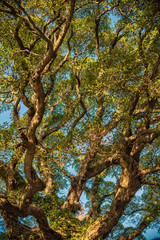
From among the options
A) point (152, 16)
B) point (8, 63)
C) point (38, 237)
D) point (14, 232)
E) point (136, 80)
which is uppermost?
point (8, 63)

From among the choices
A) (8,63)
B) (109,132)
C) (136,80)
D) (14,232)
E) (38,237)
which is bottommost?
(38,237)

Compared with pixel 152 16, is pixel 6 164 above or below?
below

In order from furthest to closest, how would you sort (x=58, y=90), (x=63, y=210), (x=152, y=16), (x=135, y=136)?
(x=58, y=90) < (x=63, y=210) < (x=135, y=136) < (x=152, y=16)

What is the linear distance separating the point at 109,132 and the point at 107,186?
21.8ft

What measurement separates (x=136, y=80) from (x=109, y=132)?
2312 millimetres

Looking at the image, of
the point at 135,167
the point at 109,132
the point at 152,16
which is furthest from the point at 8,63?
the point at 135,167

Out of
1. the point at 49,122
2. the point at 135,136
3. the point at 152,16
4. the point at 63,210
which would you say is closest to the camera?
the point at 152,16

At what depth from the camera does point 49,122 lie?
1327 centimetres

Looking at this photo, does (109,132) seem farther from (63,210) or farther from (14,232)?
(14,232)

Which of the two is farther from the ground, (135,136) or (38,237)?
(135,136)

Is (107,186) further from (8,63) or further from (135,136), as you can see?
(8,63)

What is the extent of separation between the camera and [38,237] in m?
8.00

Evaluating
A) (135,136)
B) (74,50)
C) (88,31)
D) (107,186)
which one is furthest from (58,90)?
(107,186)

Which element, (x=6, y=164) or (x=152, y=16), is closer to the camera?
(x=152, y=16)
